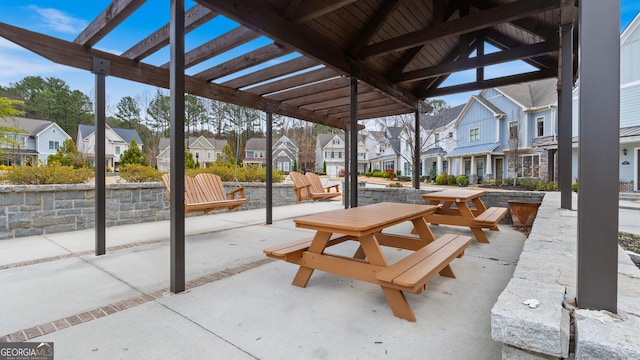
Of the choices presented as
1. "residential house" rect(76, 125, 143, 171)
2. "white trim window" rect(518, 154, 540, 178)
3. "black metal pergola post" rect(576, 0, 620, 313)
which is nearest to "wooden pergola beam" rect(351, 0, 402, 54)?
"black metal pergola post" rect(576, 0, 620, 313)

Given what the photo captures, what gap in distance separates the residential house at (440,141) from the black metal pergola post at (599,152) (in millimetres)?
18426

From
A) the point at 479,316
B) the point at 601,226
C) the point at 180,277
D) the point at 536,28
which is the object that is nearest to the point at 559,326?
the point at 601,226

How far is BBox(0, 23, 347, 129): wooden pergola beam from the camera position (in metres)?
2.92

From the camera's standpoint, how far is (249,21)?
2.84 metres

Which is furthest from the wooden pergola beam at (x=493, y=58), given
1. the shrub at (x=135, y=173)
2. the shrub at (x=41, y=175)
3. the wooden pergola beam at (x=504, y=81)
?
the shrub at (x=41, y=175)

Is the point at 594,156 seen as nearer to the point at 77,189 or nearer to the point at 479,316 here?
the point at 479,316

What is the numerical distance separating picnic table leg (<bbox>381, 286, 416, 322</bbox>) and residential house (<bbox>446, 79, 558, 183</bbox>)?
14360 millimetres

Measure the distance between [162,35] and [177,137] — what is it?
64.5 inches

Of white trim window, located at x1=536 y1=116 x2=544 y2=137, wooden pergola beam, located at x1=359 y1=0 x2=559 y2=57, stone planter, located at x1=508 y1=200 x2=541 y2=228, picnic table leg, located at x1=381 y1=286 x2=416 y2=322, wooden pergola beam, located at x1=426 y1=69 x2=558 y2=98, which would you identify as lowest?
picnic table leg, located at x1=381 y1=286 x2=416 y2=322

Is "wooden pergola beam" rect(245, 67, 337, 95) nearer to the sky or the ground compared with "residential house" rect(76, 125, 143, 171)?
nearer to the ground

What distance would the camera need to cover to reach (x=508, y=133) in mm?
16422

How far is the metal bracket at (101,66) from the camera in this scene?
3.36 m

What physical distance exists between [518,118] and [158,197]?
17.6 meters

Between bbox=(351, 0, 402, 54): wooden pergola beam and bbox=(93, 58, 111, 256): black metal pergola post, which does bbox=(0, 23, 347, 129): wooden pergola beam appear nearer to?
bbox=(93, 58, 111, 256): black metal pergola post
